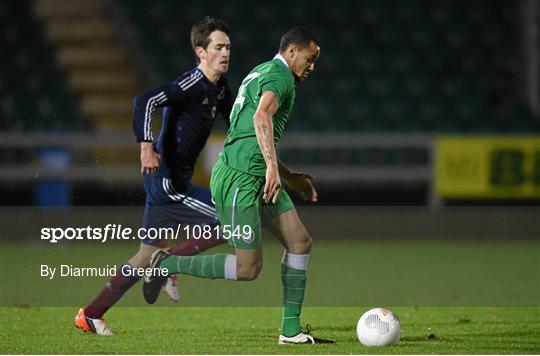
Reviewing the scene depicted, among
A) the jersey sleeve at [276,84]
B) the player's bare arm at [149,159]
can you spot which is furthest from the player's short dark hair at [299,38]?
the player's bare arm at [149,159]

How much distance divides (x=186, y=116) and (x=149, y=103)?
372 mm

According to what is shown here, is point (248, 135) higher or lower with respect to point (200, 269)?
higher

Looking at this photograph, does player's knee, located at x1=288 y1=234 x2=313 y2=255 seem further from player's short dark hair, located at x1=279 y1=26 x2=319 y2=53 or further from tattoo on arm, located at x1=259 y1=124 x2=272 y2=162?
player's short dark hair, located at x1=279 y1=26 x2=319 y2=53

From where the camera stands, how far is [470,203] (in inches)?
597

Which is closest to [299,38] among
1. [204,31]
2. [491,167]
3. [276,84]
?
[276,84]

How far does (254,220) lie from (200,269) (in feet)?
1.48

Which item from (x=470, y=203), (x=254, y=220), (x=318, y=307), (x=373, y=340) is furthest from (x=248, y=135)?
(x=470, y=203)

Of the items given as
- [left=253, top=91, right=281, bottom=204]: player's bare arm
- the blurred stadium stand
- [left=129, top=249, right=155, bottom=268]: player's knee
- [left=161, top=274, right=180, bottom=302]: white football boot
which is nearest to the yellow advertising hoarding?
the blurred stadium stand

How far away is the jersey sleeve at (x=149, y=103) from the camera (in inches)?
270

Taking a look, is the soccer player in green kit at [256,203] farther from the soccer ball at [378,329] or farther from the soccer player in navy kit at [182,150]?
the soccer player in navy kit at [182,150]

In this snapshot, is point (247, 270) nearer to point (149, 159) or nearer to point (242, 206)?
point (242, 206)

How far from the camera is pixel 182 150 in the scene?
729 cm

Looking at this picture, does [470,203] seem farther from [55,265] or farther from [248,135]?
[248,135]

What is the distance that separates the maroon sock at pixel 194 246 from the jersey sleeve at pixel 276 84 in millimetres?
1115
